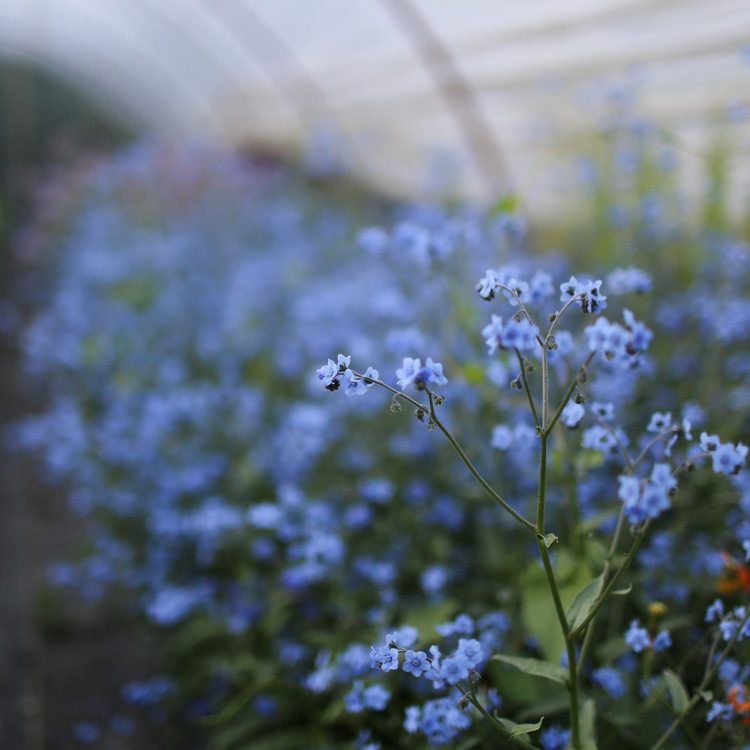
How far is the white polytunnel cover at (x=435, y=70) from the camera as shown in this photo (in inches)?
165

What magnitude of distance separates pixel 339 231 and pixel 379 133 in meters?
2.40

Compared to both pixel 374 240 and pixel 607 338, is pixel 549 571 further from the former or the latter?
pixel 374 240

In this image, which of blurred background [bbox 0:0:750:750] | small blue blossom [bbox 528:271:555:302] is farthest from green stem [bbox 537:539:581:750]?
blurred background [bbox 0:0:750:750]

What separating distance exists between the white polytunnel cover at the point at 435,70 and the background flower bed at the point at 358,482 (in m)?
0.72

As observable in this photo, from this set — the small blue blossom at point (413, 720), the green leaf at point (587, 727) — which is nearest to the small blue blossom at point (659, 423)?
the green leaf at point (587, 727)

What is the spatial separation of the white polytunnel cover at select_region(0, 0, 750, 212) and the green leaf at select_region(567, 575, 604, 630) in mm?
1441

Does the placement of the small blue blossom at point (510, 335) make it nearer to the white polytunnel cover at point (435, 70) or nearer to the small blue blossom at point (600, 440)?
the small blue blossom at point (600, 440)

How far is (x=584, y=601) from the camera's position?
4.02 ft

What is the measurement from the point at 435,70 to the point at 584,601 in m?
5.53

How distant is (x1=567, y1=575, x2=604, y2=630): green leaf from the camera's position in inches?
47.6

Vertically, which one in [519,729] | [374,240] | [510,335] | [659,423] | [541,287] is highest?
[374,240]

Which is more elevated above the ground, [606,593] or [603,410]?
[603,410]

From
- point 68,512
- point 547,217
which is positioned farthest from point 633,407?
point 547,217

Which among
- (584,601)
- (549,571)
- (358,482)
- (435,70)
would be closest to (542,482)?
(549,571)
